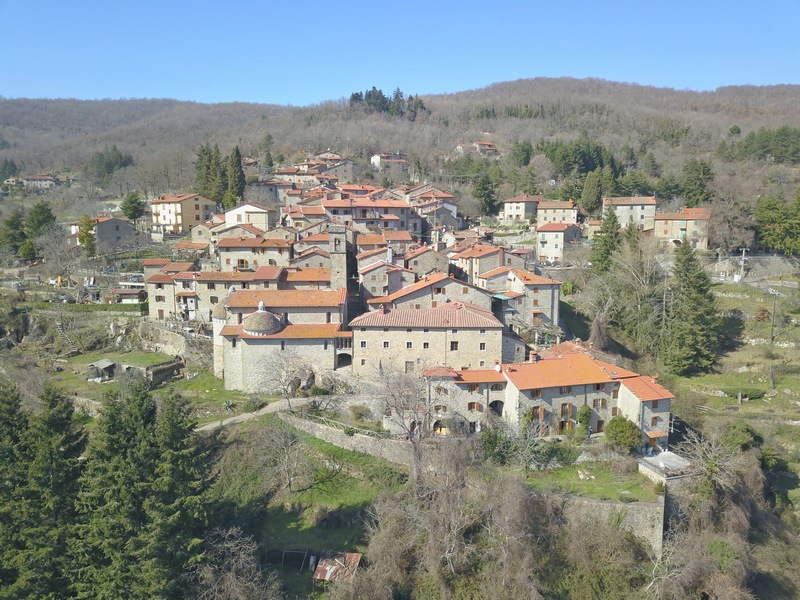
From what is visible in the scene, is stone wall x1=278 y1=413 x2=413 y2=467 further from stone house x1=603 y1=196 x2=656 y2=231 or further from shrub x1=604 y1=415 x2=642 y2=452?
stone house x1=603 y1=196 x2=656 y2=231

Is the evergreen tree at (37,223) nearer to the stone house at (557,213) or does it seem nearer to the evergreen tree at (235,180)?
the evergreen tree at (235,180)

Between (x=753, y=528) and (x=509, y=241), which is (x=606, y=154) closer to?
(x=509, y=241)

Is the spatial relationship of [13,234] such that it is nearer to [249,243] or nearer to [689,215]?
[249,243]

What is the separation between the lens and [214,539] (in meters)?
23.4

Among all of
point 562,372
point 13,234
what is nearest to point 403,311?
point 562,372

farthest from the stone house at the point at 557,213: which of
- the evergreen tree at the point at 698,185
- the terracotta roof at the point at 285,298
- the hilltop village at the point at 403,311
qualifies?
the terracotta roof at the point at 285,298

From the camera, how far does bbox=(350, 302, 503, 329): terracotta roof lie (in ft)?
109

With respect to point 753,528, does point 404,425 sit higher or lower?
higher

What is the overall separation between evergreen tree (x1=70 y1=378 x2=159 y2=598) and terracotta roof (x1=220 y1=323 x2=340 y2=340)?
11.1 m

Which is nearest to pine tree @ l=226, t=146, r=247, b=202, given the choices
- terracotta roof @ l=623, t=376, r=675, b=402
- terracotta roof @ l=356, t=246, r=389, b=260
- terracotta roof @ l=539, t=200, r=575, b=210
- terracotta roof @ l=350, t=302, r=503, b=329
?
terracotta roof @ l=356, t=246, r=389, b=260

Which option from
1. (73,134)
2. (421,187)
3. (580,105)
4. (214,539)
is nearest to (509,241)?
(421,187)

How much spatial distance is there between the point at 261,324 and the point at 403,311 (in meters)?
8.49

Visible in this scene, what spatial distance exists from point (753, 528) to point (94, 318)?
1802 inches

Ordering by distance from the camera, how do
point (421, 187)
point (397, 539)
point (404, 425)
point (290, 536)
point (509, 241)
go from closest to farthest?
point (397, 539) → point (290, 536) → point (404, 425) → point (509, 241) → point (421, 187)
